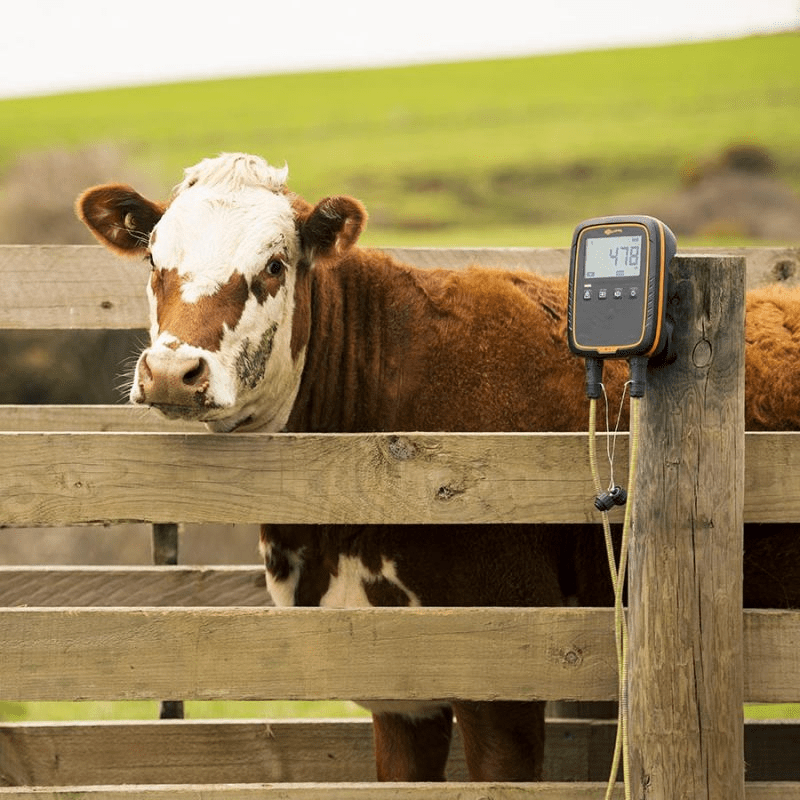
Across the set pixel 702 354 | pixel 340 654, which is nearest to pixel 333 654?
pixel 340 654

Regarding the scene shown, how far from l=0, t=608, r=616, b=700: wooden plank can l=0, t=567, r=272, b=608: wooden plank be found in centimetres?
147

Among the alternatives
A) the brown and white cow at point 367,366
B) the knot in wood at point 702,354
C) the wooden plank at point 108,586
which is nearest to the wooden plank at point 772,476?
the knot in wood at point 702,354

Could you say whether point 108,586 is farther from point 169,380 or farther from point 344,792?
point 344,792

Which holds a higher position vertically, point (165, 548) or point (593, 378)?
point (593, 378)

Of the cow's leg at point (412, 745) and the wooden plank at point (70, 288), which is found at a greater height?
the wooden plank at point (70, 288)

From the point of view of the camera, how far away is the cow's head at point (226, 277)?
13.1ft

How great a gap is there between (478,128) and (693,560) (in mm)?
47971

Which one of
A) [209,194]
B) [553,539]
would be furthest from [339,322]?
[553,539]

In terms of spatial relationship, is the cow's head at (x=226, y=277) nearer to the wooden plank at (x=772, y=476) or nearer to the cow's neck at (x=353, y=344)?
the cow's neck at (x=353, y=344)

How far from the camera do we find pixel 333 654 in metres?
3.29

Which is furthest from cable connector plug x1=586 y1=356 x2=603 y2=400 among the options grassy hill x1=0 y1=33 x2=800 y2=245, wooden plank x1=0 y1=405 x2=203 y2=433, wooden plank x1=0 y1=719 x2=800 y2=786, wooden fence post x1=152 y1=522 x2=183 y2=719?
grassy hill x1=0 y1=33 x2=800 y2=245

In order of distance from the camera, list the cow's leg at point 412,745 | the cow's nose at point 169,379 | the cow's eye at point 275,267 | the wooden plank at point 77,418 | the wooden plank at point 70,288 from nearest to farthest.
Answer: the cow's nose at point 169,379, the cow's eye at point 275,267, the cow's leg at point 412,745, the wooden plank at point 77,418, the wooden plank at point 70,288

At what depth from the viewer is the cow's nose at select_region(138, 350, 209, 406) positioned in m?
3.86

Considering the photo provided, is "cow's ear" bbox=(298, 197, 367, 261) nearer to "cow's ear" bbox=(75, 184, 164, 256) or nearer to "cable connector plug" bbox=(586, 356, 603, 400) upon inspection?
"cow's ear" bbox=(75, 184, 164, 256)
